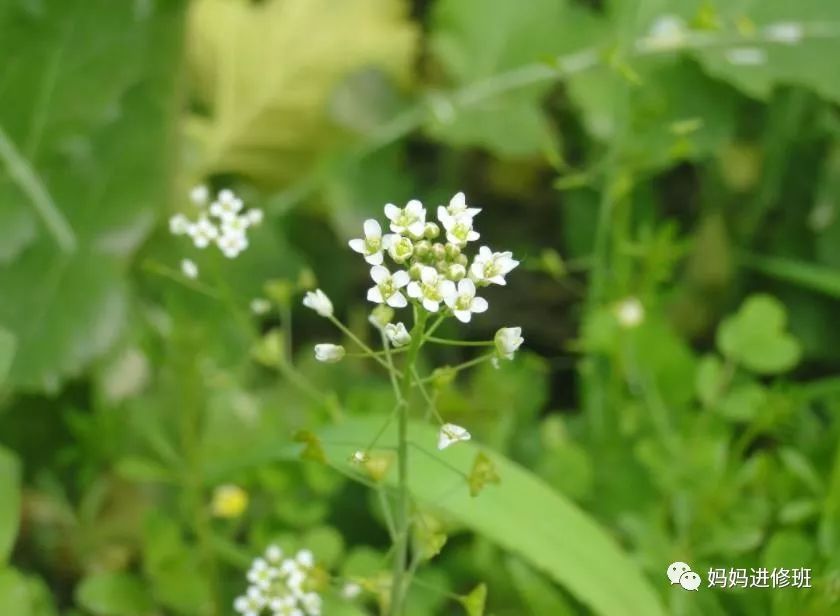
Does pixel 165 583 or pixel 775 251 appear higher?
pixel 775 251

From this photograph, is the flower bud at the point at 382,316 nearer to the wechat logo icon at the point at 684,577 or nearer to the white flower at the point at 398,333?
the white flower at the point at 398,333

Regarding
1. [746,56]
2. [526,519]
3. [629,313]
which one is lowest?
[526,519]

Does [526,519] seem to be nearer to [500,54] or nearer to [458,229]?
[458,229]

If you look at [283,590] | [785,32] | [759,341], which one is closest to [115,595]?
[283,590]

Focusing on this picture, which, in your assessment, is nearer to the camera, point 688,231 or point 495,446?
point 495,446

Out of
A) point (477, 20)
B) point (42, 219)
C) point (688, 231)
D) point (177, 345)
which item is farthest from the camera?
point (688, 231)

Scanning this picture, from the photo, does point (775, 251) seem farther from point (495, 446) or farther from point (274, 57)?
point (274, 57)

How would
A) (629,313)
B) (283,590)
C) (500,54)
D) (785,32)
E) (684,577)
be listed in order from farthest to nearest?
1. (500,54)
2. (785,32)
3. (629,313)
4. (684,577)
5. (283,590)

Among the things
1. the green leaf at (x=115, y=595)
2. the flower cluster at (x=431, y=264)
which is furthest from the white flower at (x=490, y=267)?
the green leaf at (x=115, y=595)

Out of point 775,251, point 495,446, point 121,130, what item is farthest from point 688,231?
point 121,130
